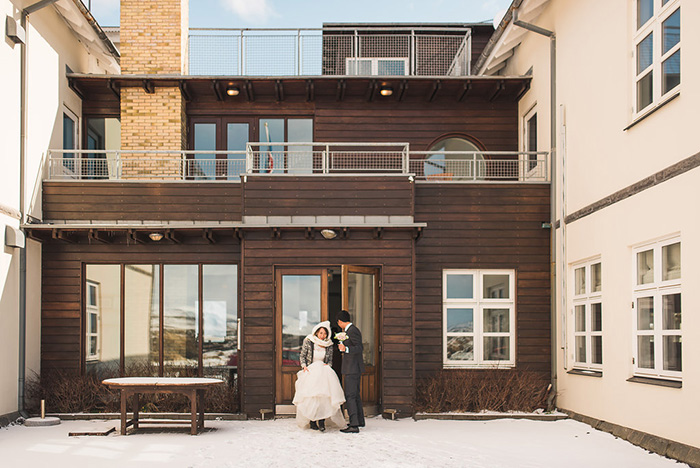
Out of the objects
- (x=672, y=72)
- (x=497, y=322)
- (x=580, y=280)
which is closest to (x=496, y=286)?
(x=497, y=322)

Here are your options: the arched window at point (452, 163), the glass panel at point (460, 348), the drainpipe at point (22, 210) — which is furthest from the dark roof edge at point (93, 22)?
the glass panel at point (460, 348)

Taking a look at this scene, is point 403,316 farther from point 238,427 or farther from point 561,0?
point 561,0

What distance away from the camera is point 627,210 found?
9586 mm

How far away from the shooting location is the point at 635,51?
965cm

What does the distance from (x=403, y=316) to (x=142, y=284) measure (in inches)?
176

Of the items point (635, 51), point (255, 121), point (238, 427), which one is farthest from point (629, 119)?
point (255, 121)

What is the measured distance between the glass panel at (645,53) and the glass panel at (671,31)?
0.35 m

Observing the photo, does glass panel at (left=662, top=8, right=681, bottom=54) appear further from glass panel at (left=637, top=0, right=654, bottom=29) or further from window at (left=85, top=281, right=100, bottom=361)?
window at (left=85, top=281, right=100, bottom=361)

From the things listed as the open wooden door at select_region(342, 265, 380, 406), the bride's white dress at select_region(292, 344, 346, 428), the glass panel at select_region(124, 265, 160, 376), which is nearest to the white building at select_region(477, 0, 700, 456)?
the open wooden door at select_region(342, 265, 380, 406)

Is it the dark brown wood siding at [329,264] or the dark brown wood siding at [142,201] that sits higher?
the dark brown wood siding at [142,201]

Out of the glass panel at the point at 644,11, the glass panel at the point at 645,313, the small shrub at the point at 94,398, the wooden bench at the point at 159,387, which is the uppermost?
the glass panel at the point at 644,11

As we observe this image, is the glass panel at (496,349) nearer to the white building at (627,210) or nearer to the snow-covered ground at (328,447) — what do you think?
the white building at (627,210)

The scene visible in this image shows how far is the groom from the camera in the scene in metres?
10.2

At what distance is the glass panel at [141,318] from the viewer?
12.4 meters
